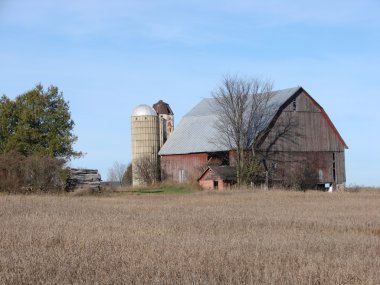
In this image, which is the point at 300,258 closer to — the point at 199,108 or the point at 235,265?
the point at 235,265

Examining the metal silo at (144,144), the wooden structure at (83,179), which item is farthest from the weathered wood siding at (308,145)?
the wooden structure at (83,179)

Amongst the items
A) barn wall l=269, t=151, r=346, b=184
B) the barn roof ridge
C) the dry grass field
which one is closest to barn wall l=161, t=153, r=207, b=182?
the barn roof ridge

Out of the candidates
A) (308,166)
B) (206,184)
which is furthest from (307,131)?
(206,184)

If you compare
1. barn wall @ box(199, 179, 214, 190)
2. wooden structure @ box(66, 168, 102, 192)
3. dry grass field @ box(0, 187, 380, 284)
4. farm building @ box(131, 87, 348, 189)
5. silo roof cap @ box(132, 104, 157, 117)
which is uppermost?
silo roof cap @ box(132, 104, 157, 117)

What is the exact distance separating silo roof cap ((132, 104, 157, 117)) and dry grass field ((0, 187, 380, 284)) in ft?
133

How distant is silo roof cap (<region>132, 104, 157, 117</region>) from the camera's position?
61394 millimetres

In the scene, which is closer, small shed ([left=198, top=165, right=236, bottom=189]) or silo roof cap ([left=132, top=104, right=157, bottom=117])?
small shed ([left=198, top=165, right=236, bottom=189])

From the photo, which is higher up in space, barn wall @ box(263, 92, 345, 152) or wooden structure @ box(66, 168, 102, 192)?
barn wall @ box(263, 92, 345, 152)

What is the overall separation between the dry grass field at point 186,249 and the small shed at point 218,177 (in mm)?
27471

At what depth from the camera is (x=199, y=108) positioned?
5897 centimetres

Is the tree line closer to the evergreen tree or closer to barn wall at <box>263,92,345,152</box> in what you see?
the evergreen tree

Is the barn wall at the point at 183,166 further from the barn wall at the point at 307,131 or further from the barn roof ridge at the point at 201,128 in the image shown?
the barn wall at the point at 307,131

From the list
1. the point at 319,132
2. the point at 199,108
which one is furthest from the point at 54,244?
the point at 199,108

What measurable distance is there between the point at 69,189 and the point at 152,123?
69.7ft
